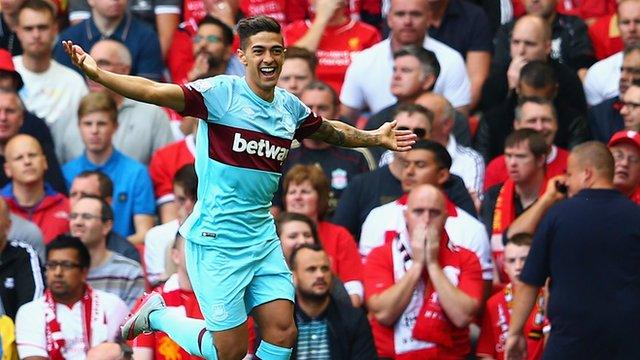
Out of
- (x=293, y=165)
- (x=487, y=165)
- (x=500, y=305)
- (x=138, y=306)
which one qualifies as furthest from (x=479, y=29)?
(x=138, y=306)

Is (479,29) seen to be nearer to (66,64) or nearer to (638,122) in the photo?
(638,122)

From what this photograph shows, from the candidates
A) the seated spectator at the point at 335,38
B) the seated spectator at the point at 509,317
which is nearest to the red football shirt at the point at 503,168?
the seated spectator at the point at 509,317

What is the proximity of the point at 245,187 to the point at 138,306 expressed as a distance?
4.82 ft

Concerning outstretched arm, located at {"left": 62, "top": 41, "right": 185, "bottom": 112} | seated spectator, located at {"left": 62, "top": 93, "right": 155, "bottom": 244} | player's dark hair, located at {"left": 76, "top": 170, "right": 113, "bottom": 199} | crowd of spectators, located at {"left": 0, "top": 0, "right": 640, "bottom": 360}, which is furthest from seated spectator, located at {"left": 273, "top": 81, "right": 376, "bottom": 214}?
outstretched arm, located at {"left": 62, "top": 41, "right": 185, "bottom": 112}

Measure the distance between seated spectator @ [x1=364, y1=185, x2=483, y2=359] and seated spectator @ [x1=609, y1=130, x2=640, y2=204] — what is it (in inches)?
53.1

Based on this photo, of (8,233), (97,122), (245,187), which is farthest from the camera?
(97,122)

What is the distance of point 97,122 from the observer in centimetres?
1392

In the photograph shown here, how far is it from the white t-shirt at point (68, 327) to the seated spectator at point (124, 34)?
3.74 meters

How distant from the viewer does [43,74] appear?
590 inches

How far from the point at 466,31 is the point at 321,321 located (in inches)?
187

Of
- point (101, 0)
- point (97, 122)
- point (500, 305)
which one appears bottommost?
point (500, 305)

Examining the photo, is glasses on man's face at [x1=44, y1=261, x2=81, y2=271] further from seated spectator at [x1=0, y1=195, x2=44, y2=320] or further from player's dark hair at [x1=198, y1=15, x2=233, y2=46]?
player's dark hair at [x1=198, y1=15, x2=233, y2=46]

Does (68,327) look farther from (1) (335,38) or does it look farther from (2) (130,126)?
(1) (335,38)

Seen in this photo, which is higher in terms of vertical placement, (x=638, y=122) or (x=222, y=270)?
(x=638, y=122)
